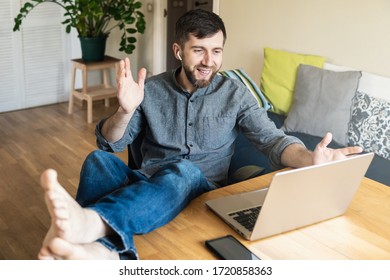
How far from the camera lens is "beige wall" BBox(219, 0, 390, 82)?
10.7 ft

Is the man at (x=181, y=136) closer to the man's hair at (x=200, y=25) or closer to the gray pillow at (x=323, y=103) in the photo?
the man's hair at (x=200, y=25)

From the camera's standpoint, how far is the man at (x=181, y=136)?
64.0 inches

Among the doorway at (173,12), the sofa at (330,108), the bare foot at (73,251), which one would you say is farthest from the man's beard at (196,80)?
the doorway at (173,12)

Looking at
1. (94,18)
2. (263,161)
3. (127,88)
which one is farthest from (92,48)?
(127,88)

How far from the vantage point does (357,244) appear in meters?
1.57

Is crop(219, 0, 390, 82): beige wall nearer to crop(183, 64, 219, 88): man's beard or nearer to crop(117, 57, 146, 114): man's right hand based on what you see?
crop(183, 64, 219, 88): man's beard

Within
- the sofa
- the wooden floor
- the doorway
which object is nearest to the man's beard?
the sofa

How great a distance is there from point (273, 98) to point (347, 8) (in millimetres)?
740

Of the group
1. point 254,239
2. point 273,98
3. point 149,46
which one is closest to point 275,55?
point 273,98

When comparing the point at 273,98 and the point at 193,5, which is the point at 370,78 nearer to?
the point at 273,98

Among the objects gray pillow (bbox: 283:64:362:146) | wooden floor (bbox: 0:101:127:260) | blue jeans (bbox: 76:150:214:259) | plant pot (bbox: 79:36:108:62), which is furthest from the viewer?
plant pot (bbox: 79:36:108:62)

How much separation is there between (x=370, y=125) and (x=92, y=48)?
2.60 meters

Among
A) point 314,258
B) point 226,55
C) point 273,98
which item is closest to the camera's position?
point 314,258

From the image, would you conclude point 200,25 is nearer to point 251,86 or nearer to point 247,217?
point 247,217
